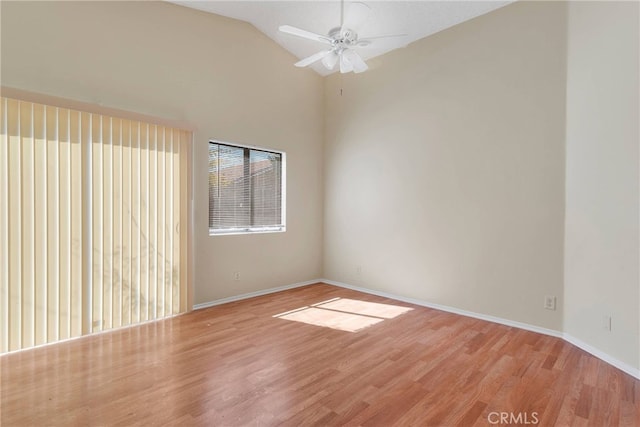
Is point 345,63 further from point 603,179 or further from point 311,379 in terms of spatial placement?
point 311,379

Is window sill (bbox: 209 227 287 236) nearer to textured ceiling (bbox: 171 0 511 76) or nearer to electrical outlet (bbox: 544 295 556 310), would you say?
textured ceiling (bbox: 171 0 511 76)

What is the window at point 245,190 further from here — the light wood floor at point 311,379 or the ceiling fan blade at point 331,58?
the ceiling fan blade at point 331,58

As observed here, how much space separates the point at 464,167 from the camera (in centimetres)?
369

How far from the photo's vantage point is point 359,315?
12.0 ft

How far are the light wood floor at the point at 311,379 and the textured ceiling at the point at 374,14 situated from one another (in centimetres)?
327

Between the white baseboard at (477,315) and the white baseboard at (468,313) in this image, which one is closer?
the white baseboard at (477,315)

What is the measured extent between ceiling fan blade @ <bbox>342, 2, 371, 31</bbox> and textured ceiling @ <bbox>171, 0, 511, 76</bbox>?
0.07m

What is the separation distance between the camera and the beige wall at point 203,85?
2766 mm

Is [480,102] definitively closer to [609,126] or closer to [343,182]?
[609,126]

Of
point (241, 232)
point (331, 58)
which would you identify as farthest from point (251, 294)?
point (331, 58)

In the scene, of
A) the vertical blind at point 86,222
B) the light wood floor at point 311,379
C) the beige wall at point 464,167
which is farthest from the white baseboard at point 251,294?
the beige wall at point 464,167

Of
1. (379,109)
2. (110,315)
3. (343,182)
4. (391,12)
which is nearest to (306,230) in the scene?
(343,182)

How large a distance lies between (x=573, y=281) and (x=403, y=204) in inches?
77.9
